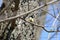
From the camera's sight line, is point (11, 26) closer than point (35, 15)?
Yes

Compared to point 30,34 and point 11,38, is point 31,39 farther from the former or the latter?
point 11,38

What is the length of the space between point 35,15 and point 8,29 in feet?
1.03

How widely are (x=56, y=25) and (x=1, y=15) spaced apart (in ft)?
2.66

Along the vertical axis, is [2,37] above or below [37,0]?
below

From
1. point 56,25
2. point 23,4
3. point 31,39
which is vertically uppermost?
point 23,4

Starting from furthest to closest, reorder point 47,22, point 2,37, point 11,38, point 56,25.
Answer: point 47,22, point 56,25, point 11,38, point 2,37

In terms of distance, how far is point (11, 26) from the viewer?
141 cm

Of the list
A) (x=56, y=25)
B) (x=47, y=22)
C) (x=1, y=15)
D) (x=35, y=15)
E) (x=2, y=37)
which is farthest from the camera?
(x=47, y=22)

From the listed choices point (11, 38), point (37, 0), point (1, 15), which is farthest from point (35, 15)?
point (1, 15)

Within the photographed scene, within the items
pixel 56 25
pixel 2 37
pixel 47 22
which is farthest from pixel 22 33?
pixel 47 22

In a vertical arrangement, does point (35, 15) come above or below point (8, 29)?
above

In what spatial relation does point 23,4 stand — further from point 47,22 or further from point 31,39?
point 47,22

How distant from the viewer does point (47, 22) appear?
7.30 feet

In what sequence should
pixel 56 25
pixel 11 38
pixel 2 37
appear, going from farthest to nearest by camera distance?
pixel 56 25, pixel 11 38, pixel 2 37
